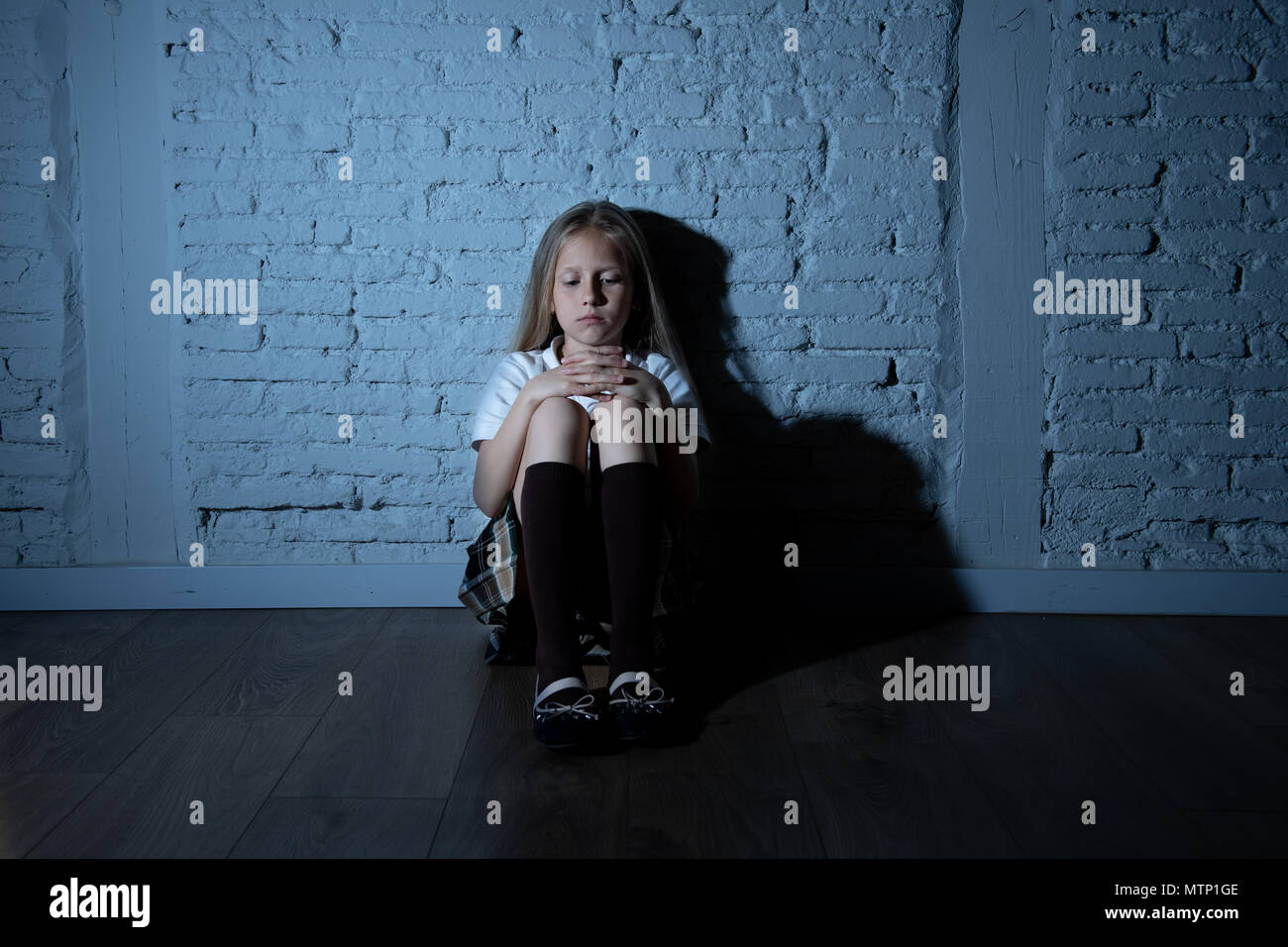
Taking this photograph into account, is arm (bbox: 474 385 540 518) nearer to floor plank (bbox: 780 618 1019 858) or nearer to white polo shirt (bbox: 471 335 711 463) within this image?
white polo shirt (bbox: 471 335 711 463)

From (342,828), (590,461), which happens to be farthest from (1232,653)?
(342,828)

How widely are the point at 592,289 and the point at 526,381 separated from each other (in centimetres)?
23

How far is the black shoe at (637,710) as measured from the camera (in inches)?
64.3

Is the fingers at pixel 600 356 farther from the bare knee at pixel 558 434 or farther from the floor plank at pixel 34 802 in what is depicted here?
the floor plank at pixel 34 802

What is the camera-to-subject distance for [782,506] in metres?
2.32

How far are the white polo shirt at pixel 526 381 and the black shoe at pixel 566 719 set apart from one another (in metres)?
0.55

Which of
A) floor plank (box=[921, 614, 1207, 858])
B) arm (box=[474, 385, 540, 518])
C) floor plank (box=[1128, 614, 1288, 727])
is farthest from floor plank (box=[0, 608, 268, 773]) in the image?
floor plank (box=[1128, 614, 1288, 727])

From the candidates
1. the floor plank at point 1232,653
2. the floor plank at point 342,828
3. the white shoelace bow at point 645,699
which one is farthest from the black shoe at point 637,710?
the floor plank at point 1232,653

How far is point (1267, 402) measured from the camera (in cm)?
226

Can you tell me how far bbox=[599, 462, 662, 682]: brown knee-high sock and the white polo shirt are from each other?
0.77 ft
